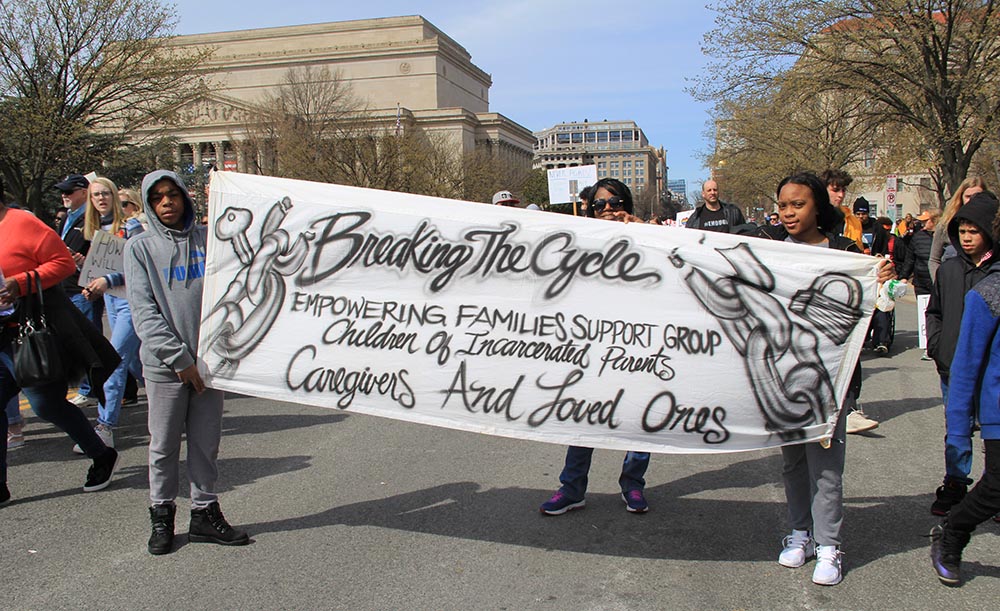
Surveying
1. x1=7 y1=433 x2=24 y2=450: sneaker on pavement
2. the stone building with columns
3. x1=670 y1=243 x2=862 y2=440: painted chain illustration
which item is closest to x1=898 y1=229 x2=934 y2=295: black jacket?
x1=670 y1=243 x2=862 y2=440: painted chain illustration

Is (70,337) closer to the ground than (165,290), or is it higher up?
closer to the ground

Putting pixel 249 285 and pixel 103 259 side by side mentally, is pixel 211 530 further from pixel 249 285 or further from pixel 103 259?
pixel 103 259

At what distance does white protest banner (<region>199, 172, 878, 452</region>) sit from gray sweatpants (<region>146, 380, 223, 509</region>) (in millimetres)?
197

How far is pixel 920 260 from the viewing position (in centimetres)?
925

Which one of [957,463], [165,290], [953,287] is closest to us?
[165,290]

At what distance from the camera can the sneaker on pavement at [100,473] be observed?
4.88m

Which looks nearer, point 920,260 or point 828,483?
point 828,483

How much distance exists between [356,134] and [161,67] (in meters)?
8.29

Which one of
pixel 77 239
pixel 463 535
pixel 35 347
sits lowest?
pixel 463 535

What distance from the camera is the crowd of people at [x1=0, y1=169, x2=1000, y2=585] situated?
3.42 meters

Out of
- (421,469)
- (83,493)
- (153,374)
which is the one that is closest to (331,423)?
(421,469)

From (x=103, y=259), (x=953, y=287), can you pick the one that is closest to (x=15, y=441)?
(x=103, y=259)

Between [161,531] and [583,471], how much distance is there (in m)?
2.19

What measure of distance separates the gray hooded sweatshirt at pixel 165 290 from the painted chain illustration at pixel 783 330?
246cm
